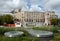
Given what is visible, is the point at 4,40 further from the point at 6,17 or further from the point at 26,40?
the point at 6,17

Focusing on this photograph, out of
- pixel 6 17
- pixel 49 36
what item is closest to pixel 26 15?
pixel 6 17

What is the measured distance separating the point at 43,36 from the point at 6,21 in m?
39.6

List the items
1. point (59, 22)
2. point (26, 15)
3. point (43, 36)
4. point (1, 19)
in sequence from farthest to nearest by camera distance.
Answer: point (26, 15)
point (59, 22)
point (1, 19)
point (43, 36)

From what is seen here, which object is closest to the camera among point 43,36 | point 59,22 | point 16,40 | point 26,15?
point 16,40

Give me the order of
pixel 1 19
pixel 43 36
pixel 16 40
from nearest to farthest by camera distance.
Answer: pixel 16 40, pixel 43 36, pixel 1 19

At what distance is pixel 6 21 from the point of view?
51562 millimetres

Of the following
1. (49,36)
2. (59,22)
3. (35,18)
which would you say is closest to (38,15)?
(35,18)

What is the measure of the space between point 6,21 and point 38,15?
34.5 meters

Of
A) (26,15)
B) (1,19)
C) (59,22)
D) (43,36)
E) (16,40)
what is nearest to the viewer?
(16,40)

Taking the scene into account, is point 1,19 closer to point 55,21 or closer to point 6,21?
point 6,21

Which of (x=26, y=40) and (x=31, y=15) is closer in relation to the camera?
(x=26, y=40)

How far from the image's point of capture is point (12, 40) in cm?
984

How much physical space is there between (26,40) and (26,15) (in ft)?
228

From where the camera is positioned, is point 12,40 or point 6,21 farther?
point 6,21
